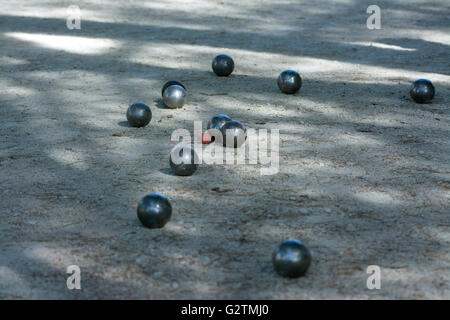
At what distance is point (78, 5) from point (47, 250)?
9.43 meters

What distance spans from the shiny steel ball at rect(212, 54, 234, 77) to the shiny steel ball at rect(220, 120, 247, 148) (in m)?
2.47

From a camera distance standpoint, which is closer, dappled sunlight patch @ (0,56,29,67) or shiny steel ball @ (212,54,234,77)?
shiny steel ball @ (212,54,234,77)

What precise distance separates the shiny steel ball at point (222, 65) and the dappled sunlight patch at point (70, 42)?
222cm

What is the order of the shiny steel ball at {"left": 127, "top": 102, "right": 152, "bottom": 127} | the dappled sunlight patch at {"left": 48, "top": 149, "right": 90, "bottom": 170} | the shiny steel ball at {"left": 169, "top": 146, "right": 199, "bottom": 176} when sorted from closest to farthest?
the shiny steel ball at {"left": 169, "top": 146, "right": 199, "bottom": 176} < the dappled sunlight patch at {"left": 48, "top": 149, "right": 90, "bottom": 170} < the shiny steel ball at {"left": 127, "top": 102, "right": 152, "bottom": 127}

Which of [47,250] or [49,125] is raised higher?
[49,125]

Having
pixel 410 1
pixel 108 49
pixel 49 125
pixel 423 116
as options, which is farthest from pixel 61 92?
pixel 410 1

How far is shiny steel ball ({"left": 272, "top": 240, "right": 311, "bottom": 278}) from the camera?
3398 millimetres

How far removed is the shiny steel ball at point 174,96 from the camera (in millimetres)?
6625

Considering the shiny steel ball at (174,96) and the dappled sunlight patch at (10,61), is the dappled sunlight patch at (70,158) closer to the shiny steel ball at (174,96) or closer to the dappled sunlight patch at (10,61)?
the shiny steel ball at (174,96)

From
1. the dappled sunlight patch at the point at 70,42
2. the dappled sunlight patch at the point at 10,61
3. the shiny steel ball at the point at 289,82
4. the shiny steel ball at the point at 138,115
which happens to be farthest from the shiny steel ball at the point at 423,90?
the dappled sunlight patch at the point at 10,61

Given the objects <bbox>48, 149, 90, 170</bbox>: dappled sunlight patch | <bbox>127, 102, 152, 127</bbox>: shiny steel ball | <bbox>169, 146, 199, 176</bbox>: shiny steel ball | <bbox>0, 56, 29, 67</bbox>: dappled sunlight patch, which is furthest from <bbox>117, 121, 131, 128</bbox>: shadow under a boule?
<bbox>0, 56, 29, 67</bbox>: dappled sunlight patch

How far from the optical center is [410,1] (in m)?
12.7

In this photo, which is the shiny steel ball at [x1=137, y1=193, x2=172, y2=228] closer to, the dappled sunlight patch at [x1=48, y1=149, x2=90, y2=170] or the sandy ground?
the sandy ground
